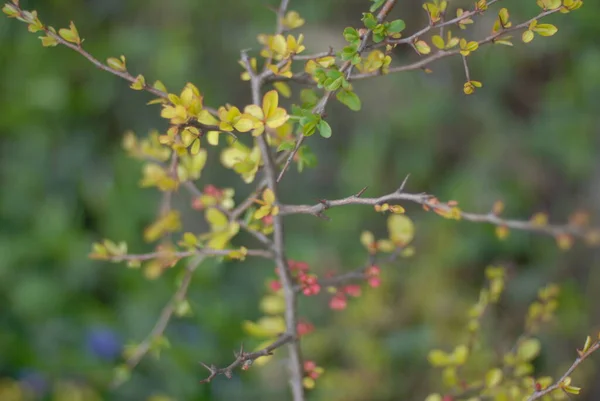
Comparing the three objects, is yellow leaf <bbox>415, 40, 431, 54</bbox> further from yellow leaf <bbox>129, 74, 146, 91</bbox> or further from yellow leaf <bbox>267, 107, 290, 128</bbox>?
yellow leaf <bbox>129, 74, 146, 91</bbox>

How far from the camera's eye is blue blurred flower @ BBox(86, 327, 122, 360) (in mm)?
1517

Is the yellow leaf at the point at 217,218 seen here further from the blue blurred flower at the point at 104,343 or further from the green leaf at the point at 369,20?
the blue blurred flower at the point at 104,343

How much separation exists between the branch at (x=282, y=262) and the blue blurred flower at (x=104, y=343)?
3.06 feet

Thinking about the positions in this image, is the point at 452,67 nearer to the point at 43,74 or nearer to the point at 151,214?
the point at 151,214

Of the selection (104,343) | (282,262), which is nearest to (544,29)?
(282,262)

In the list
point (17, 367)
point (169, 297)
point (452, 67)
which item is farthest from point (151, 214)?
point (452, 67)

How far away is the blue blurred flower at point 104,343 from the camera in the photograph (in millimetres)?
1517

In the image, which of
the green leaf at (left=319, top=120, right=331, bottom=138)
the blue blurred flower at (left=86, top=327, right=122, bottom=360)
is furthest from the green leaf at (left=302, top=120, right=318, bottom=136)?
the blue blurred flower at (left=86, top=327, right=122, bottom=360)

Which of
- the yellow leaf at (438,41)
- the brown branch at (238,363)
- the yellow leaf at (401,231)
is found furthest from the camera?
the yellow leaf at (401,231)

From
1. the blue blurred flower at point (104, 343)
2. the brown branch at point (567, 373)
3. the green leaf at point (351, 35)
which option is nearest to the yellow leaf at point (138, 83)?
the green leaf at point (351, 35)

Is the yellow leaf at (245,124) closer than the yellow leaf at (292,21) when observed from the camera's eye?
Yes

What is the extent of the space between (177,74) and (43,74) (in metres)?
0.35

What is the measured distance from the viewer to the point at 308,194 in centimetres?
188

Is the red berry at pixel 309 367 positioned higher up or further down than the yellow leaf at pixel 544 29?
further down
